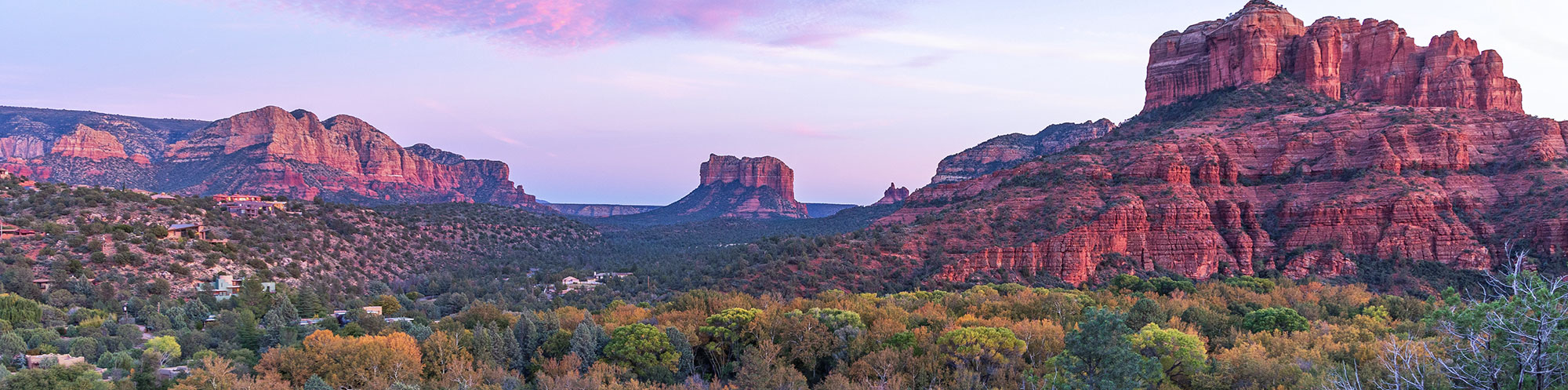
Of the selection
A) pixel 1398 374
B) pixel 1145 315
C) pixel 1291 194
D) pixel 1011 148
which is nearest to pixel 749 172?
pixel 1011 148

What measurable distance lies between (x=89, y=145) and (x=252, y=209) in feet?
259

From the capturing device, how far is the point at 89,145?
105750 millimetres

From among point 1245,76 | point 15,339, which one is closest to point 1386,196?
point 1245,76

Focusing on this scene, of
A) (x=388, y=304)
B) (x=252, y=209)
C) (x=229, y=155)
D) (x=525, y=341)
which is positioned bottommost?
(x=388, y=304)

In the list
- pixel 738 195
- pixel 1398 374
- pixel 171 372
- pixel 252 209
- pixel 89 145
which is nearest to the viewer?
pixel 1398 374

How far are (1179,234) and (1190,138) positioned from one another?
1198 centimetres

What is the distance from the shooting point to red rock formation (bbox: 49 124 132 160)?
104 m

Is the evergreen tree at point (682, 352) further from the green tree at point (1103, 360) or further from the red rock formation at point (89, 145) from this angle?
the red rock formation at point (89, 145)

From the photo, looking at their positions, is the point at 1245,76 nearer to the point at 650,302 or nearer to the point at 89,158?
the point at 650,302

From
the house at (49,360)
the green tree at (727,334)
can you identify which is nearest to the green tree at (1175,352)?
the green tree at (727,334)

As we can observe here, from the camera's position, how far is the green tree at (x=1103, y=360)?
58.5ft

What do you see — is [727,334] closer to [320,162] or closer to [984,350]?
[984,350]

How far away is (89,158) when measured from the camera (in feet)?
338

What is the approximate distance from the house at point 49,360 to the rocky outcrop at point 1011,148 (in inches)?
3913
